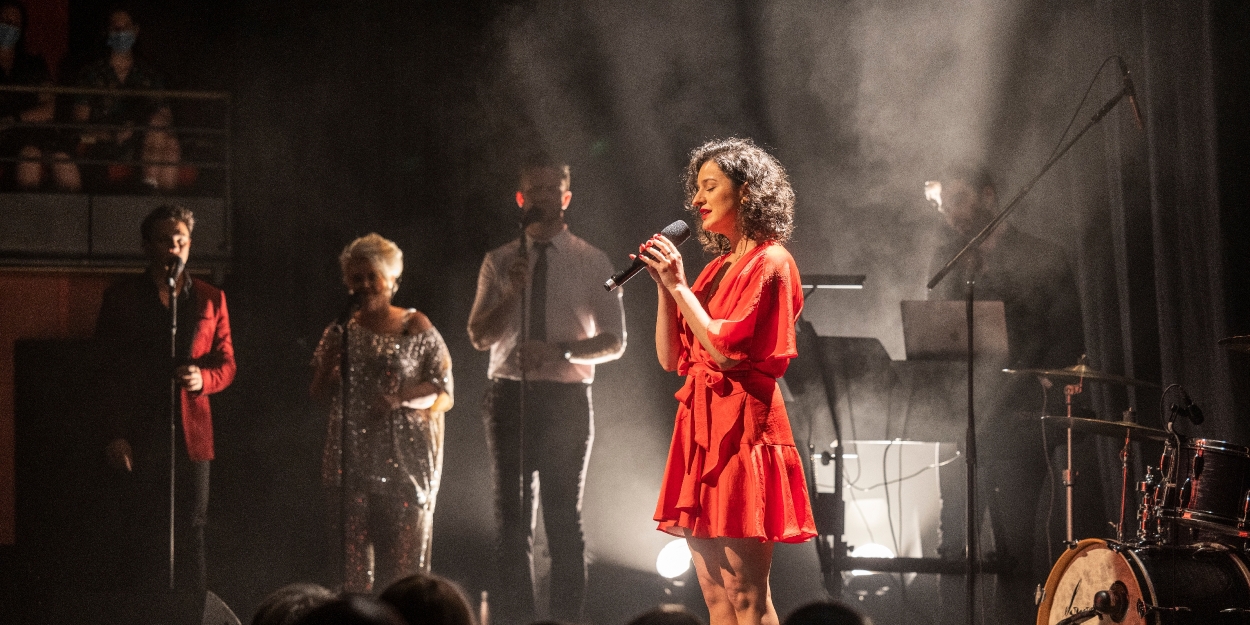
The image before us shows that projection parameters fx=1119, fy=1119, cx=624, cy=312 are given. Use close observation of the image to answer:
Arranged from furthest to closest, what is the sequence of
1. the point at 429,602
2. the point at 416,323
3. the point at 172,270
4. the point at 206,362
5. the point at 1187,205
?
the point at 206,362 < the point at 416,323 < the point at 172,270 < the point at 1187,205 < the point at 429,602

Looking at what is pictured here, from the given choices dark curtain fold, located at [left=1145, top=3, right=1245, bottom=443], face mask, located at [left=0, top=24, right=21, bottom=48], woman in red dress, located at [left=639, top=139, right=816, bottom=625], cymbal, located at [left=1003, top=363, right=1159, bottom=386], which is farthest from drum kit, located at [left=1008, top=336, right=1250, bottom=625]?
face mask, located at [left=0, top=24, right=21, bottom=48]

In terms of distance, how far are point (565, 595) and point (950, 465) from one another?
1921 millimetres

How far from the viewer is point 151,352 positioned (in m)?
5.06

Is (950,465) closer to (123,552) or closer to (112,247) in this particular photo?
(123,552)

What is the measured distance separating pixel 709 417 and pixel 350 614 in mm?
1325

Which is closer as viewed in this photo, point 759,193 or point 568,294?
point 759,193

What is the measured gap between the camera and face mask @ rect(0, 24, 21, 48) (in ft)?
19.2

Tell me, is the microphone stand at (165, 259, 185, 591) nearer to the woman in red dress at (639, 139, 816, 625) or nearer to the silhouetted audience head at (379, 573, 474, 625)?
the woman in red dress at (639, 139, 816, 625)

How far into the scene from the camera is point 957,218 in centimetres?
489

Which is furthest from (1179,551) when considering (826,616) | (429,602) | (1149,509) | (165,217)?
(165,217)

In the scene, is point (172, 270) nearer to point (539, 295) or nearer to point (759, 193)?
point (539, 295)

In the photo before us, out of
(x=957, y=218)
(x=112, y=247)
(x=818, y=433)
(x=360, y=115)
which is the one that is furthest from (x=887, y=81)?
(x=112, y=247)

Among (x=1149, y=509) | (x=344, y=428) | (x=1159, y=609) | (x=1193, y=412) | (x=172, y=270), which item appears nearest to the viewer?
(x=1159, y=609)

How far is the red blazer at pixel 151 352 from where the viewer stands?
15.8 ft
